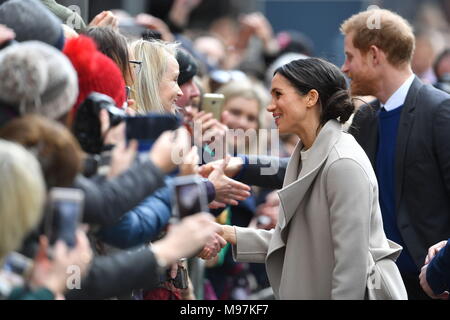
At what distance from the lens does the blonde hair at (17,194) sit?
2.75 m

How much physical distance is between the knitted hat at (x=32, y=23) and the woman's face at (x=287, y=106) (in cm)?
107

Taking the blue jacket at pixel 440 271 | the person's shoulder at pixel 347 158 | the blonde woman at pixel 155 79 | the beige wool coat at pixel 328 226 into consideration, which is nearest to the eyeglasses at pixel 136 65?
the blonde woman at pixel 155 79

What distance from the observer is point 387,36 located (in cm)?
542

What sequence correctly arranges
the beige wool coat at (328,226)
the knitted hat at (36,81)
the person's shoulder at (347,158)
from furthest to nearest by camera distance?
the person's shoulder at (347,158)
the beige wool coat at (328,226)
the knitted hat at (36,81)

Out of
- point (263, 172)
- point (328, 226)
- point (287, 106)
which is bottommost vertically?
point (263, 172)

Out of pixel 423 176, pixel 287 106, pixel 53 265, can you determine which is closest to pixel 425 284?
pixel 423 176

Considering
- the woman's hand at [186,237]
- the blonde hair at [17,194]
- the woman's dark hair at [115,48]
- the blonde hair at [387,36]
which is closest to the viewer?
the blonde hair at [17,194]

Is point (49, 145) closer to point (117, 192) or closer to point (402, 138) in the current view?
point (117, 192)

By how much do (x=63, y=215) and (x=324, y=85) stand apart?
1.75m

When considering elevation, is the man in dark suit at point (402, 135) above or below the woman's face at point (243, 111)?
above

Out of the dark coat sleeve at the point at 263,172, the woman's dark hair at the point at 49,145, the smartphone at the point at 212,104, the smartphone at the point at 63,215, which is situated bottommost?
the dark coat sleeve at the point at 263,172

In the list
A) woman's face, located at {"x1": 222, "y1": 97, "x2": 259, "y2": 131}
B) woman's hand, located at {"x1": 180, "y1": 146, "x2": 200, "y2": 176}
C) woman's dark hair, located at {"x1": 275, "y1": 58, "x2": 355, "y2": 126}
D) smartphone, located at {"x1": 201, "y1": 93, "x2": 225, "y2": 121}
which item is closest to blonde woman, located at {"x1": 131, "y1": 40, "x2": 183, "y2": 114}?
woman's dark hair, located at {"x1": 275, "y1": 58, "x2": 355, "y2": 126}

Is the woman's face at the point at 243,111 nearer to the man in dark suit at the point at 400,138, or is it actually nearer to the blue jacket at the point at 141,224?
the man in dark suit at the point at 400,138
